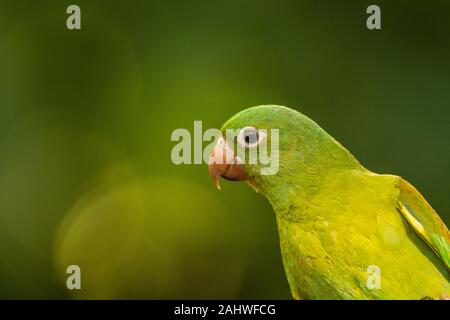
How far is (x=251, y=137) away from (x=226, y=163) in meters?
0.21

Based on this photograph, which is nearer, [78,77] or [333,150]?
[333,150]

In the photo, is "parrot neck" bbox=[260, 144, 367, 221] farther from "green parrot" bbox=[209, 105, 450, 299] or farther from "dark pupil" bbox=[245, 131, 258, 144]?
"dark pupil" bbox=[245, 131, 258, 144]

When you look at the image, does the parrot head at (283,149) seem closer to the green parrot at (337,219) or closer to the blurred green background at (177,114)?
the green parrot at (337,219)

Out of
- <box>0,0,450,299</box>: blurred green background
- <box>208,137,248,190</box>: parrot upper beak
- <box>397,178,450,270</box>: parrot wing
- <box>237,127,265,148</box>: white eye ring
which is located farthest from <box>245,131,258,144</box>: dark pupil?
<box>0,0,450,299</box>: blurred green background

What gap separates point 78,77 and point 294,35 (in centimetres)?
193

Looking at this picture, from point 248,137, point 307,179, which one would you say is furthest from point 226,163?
point 307,179

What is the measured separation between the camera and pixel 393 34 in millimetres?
5477

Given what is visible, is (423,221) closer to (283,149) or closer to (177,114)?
(283,149)

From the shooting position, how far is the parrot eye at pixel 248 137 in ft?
9.14

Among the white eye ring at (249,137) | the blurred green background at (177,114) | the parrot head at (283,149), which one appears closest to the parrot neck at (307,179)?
the parrot head at (283,149)

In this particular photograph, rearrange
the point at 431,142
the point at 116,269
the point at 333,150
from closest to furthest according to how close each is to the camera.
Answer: the point at 333,150 < the point at 431,142 < the point at 116,269

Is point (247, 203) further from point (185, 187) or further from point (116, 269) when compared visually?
point (116, 269)
